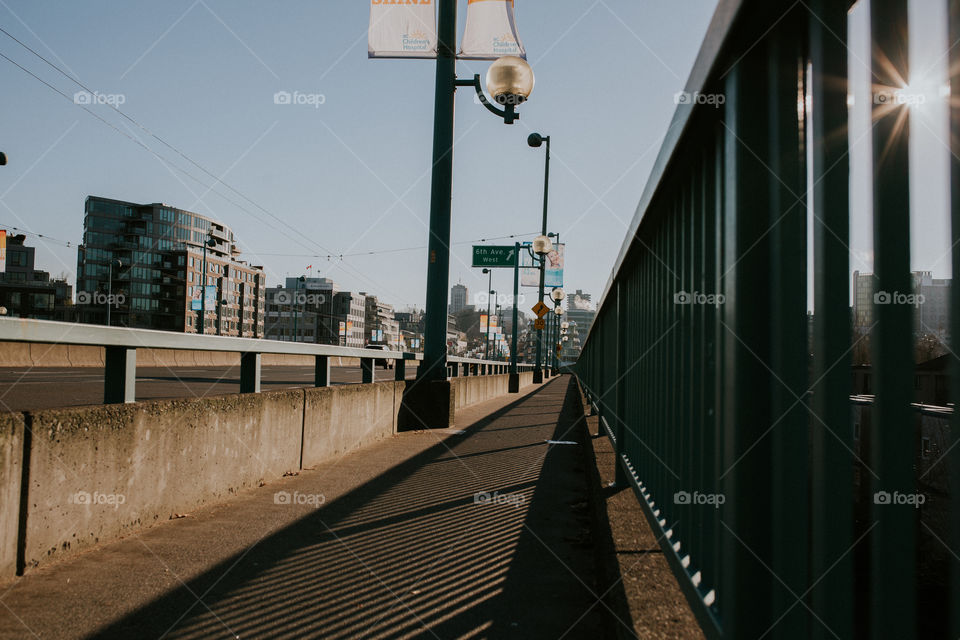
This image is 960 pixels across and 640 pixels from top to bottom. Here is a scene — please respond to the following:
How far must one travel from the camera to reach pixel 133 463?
3.80 meters

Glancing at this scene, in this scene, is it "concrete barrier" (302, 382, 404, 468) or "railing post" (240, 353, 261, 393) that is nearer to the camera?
"railing post" (240, 353, 261, 393)

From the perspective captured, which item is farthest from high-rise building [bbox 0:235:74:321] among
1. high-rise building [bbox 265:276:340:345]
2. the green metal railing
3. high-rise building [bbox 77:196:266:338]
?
the green metal railing

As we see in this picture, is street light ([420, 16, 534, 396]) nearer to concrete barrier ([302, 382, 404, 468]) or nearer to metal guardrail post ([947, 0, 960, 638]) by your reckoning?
concrete barrier ([302, 382, 404, 468])

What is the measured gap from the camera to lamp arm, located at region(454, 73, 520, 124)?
970 centimetres

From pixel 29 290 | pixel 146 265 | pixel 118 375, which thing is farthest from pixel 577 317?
pixel 118 375

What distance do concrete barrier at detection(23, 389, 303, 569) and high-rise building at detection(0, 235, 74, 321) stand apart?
9740cm

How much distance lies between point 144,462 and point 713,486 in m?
3.32

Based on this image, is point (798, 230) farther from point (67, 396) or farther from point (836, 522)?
point (67, 396)

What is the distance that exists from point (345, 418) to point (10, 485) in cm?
447

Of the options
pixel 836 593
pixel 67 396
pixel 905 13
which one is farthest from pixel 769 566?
pixel 67 396

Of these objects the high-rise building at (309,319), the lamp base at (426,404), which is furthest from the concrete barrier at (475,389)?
the high-rise building at (309,319)

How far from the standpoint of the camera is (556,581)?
3.54m

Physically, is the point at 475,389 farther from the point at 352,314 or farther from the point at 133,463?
the point at 352,314

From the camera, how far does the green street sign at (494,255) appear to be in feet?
74.7
